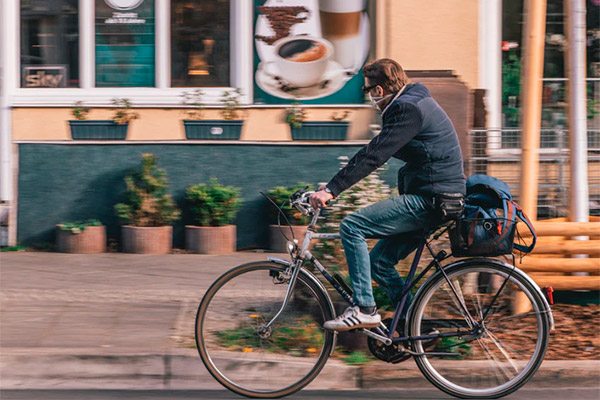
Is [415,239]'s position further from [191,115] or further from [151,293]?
[191,115]

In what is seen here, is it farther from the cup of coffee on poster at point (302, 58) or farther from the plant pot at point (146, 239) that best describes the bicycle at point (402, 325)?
the cup of coffee on poster at point (302, 58)

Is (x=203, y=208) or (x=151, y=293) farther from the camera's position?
(x=203, y=208)

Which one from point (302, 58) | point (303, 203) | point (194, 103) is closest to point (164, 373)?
point (303, 203)

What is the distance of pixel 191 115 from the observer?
955 cm

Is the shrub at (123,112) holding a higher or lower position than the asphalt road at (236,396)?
higher

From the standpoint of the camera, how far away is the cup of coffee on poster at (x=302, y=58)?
9.70m

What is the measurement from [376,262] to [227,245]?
4.46m

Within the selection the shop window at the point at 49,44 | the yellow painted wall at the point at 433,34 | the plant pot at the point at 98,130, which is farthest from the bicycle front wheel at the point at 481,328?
the shop window at the point at 49,44

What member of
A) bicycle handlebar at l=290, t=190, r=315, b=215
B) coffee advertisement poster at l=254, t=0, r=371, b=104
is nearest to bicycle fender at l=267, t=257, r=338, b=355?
bicycle handlebar at l=290, t=190, r=315, b=215

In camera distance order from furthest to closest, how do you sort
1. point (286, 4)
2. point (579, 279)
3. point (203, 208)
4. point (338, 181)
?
point (286, 4), point (203, 208), point (579, 279), point (338, 181)

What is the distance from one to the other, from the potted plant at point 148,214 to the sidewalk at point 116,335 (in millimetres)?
578

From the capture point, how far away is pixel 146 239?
8.89 meters

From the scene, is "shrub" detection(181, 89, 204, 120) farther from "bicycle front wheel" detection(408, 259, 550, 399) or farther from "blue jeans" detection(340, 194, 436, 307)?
"bicycle front wheel" detection(408, 259, 550, 399)

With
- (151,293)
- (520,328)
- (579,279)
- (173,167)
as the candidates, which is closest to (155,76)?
(173,167)
